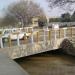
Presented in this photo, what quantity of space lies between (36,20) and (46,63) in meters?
37.6

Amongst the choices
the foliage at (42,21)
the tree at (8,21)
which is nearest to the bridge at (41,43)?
the foliage at (42,21)

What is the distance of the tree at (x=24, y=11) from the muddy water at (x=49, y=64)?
99.6 feet

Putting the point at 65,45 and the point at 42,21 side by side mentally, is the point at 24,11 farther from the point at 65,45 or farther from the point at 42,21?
the point at 65,45

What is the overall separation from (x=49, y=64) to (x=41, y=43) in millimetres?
2940

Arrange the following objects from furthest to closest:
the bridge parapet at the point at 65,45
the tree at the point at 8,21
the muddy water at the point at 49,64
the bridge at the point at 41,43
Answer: the tree at the point at 8,21 → the bridge parapet at the point at 65,45 → the bridge at the point at 41,43 → the muddy water at the point at 49,64

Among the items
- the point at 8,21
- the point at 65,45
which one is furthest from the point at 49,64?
the point at 8,21

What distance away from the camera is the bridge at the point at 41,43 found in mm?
23656

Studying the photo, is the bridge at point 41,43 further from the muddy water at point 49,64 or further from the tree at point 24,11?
the tree at point 24,11

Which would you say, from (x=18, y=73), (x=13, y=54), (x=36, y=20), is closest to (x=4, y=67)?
(x=18, y=73)

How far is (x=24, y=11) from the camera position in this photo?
204 ft

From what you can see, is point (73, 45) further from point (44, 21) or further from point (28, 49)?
point (44, 21)

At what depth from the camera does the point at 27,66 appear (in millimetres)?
24141

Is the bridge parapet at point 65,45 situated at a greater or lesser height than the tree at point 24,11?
lesser

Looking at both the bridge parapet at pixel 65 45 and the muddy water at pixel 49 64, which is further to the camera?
the bridge parapet at pixel 65 45
